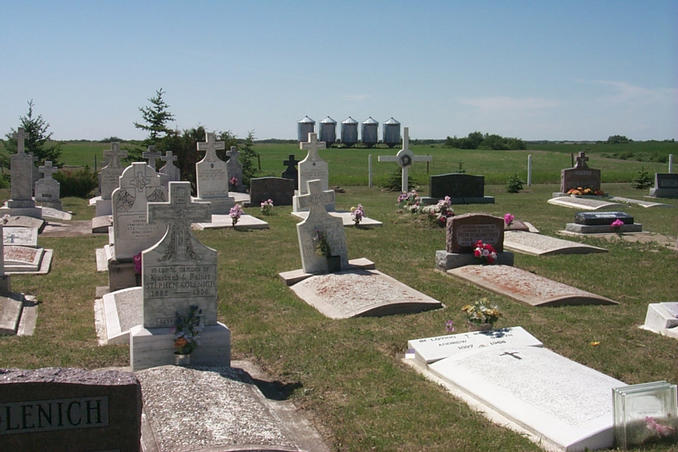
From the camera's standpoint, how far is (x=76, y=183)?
29.3 meters

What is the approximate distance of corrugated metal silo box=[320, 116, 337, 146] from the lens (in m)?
87.6

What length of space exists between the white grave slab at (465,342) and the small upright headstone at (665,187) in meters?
21.2

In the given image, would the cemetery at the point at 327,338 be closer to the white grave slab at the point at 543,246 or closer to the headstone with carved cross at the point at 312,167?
the white grave slab at the point at 543,246

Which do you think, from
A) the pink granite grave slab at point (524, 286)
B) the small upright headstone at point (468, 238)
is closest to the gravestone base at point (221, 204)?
the small upright headstone at point (468, 238)

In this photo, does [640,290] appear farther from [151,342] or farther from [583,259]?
[151,342]

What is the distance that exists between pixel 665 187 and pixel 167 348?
2408 centimetres

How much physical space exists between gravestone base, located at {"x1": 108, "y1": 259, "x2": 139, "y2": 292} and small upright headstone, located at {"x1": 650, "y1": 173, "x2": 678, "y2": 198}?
2171cm

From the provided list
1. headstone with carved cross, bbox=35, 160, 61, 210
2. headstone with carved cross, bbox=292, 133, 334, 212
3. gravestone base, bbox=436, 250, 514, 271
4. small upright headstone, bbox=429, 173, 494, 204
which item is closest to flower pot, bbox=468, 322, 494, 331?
gravestone base, bbox=436, 250, 514, 271

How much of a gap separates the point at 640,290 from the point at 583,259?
2521 millimetres

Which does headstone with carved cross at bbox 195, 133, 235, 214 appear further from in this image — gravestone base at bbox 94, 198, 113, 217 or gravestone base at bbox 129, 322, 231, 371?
gravestone base at bbox 129, 322, 231, 371

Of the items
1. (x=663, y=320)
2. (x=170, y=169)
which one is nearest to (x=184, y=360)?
(x=663, y=320)

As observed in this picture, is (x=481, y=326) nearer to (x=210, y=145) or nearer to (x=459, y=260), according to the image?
(x=459, y=260)

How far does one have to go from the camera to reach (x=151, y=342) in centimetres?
715

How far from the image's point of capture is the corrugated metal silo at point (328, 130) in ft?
287
